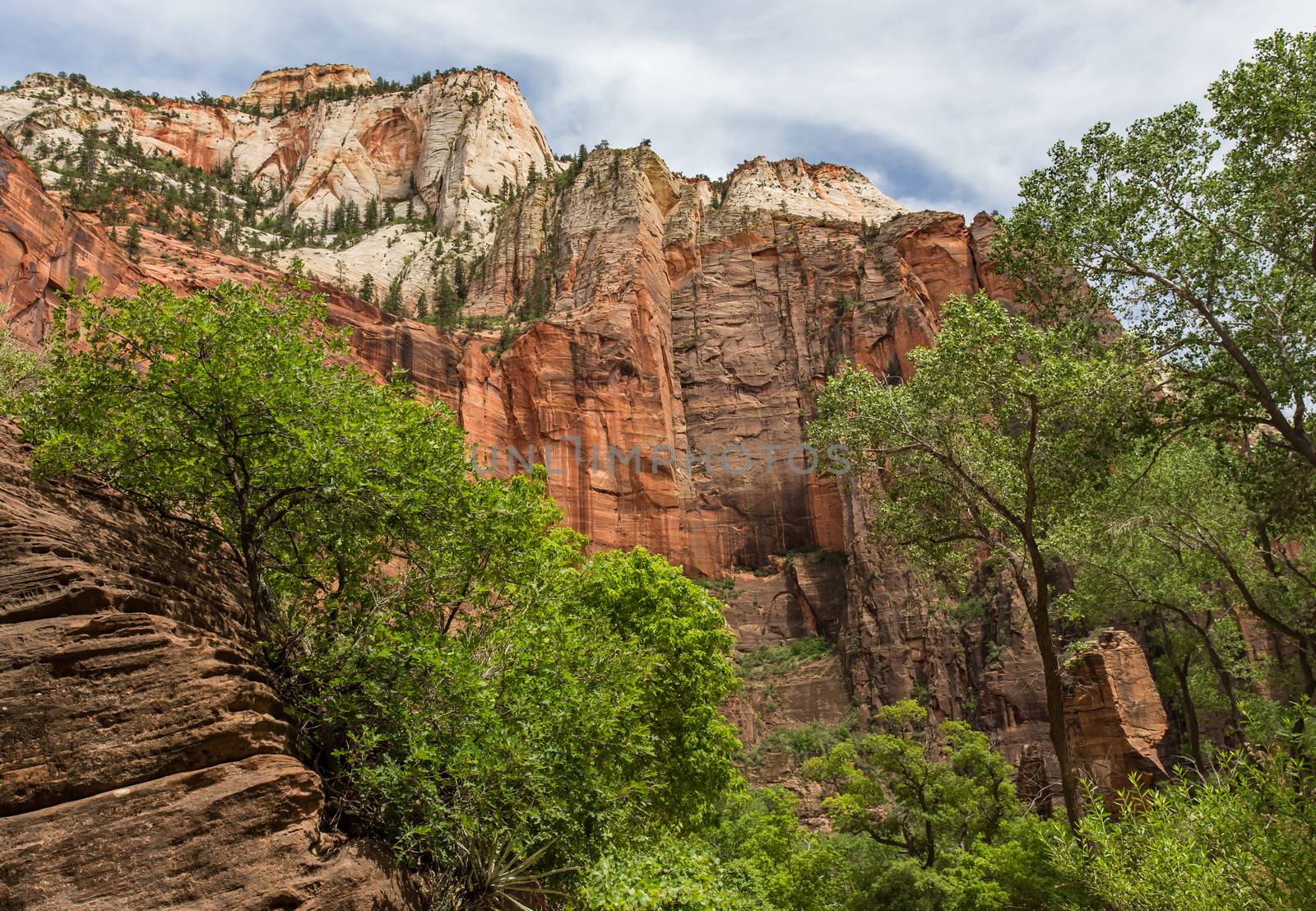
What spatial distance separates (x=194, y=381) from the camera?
10.7 meters

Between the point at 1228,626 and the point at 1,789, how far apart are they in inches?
1353

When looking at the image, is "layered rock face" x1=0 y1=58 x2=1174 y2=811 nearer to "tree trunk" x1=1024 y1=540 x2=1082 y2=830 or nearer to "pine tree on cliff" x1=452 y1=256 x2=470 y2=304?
"pine tree on cliff" x1=452 y1=256 x2=470 y2=304

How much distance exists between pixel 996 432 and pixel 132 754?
16.9m

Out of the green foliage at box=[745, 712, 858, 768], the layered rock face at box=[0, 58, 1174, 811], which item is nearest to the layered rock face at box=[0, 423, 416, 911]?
the layered rock face at box=[0, 58, 1174, 811]

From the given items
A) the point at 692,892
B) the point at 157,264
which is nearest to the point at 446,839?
the point at 692,892

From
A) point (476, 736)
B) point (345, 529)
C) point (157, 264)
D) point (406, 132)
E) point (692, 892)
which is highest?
point (406, 132)

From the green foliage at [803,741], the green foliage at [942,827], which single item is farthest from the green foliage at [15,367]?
the green foliage at [803,741]

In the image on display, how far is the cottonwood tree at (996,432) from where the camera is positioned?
16.4 meters

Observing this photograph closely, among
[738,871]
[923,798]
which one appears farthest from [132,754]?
[923,798]

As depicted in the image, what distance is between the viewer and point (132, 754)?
27.9 ft

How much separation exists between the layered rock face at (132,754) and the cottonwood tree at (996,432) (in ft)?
42.5

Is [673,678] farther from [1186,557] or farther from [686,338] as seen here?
[686,338]

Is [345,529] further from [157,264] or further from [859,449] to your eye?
[157,264]

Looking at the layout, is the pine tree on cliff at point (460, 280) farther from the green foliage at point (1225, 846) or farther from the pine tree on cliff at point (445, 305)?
the green foliage at point (1225, 846)
